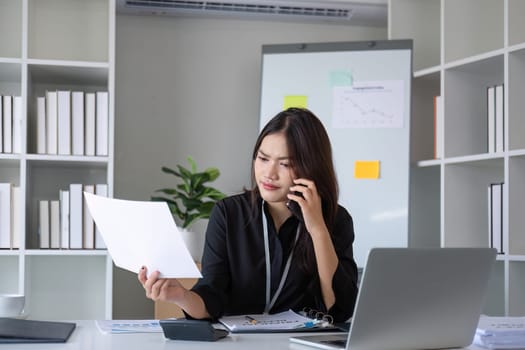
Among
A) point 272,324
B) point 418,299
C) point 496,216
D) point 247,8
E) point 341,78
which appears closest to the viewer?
point 418,299

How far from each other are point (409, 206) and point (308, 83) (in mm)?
752

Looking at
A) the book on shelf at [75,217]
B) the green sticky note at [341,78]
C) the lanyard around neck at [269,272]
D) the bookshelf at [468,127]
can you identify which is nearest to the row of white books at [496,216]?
the bookshelf at [468,127]

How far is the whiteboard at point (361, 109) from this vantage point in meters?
3.36

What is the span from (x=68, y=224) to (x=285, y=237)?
1.43m

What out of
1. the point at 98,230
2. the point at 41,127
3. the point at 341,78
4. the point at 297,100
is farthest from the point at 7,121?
the point at 341,78

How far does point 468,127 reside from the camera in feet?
10.7

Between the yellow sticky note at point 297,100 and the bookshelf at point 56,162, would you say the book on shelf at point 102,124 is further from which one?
the yellow sticky note at point 297,100

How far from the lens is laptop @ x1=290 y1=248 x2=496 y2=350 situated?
127cm

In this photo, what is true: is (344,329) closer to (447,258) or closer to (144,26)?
(447,258)

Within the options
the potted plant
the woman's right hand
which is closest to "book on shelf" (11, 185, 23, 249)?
the potted plant

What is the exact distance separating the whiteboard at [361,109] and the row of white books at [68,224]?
935 millimetres

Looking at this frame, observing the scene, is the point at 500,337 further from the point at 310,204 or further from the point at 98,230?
the point at 98,230

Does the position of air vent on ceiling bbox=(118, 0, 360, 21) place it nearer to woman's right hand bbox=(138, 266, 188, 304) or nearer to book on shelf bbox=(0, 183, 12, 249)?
book on shelf bbox=(0, 183, 12, 249)

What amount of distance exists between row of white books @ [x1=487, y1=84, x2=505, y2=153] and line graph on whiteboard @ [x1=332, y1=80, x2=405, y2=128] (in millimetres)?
425
